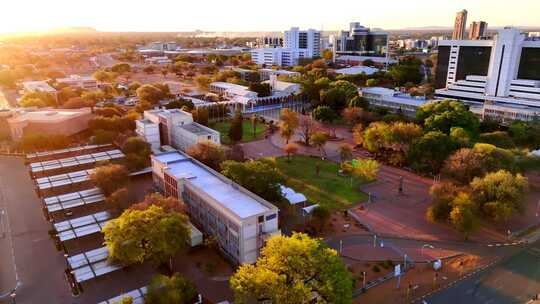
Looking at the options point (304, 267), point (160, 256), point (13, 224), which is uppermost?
point (304, 267)

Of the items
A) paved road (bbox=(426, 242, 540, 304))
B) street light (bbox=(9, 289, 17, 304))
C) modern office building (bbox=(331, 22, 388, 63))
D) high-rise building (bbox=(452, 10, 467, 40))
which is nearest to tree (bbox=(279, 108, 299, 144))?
paved road (bbox=(426, 242, 540, 304))

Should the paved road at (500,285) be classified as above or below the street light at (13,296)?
above

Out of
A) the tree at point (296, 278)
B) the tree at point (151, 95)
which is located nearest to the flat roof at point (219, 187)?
the tree at point (296, 278)

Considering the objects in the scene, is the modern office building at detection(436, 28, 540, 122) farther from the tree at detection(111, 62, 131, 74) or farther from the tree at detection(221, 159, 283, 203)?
the tree at detection(111, 62, 131, 74)

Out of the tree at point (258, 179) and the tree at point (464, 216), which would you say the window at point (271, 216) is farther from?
the tree at point (464, 216)

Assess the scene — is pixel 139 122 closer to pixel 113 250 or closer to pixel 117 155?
pixel 117 155

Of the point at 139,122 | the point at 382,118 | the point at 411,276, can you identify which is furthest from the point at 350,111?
the point at 411,276
